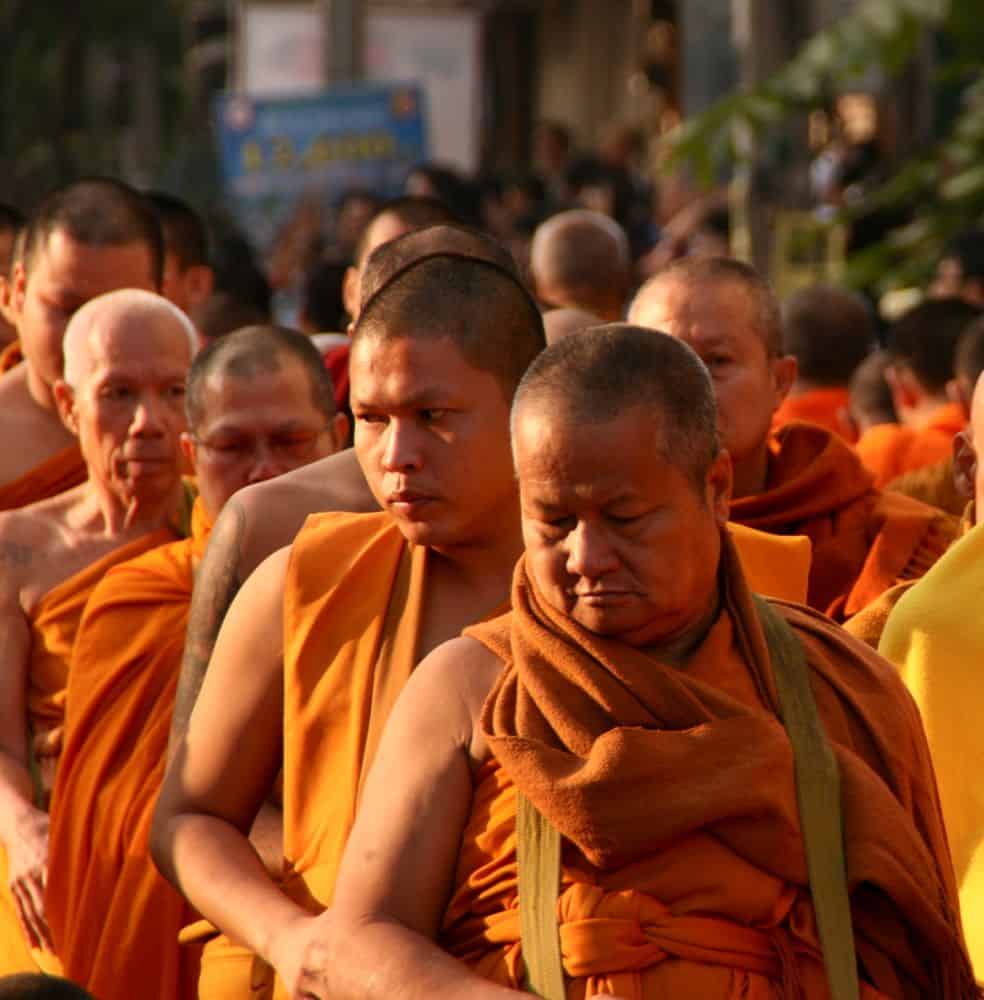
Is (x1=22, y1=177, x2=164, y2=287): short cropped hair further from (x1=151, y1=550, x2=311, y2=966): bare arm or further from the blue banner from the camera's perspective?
the blue banner

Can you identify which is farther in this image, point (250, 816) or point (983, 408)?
point (983, 408)

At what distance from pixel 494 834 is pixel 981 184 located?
10.4 meters

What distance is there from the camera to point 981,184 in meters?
13.3

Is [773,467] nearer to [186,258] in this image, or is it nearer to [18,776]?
[18,776]

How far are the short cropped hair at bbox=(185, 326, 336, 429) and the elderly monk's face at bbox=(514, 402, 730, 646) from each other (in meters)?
2.14

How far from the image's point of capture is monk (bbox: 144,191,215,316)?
26.6 ft

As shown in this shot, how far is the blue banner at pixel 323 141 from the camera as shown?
15.1 m

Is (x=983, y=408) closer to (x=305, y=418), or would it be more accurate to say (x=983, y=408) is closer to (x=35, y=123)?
(x=305, y=418)

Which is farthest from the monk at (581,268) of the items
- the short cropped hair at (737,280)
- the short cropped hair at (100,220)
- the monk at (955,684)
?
the monk at (955,684)

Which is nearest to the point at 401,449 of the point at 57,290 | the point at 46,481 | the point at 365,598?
the point at 365,598

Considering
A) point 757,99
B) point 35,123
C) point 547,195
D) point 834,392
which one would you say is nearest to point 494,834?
point 834,392

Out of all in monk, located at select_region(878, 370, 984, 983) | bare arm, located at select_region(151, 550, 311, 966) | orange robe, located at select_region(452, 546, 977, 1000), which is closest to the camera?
orange robe, located at select_region(452, 546, 977, 1000)

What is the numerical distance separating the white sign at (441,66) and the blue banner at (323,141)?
2.75m

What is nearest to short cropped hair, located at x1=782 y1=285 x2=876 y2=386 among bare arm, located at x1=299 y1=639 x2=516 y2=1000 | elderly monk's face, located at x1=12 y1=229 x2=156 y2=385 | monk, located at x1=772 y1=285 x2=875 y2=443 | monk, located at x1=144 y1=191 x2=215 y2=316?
monk, located at x1=772 y1=285 x2=875 y2=443
